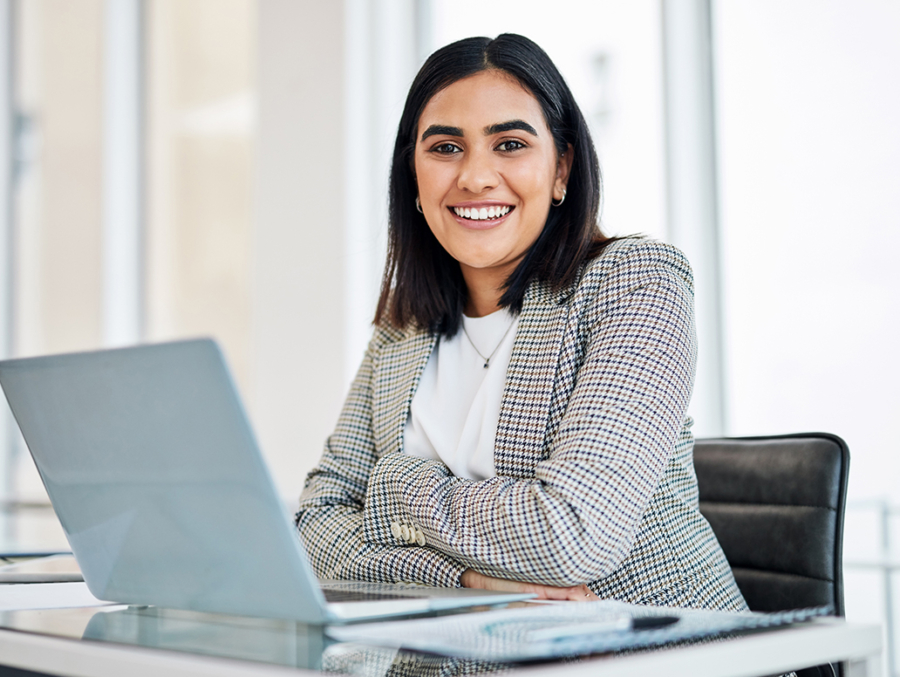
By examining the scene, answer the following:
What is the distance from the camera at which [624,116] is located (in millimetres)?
2844

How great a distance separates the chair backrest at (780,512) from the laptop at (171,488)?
58cm

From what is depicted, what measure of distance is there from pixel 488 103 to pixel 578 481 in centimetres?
63

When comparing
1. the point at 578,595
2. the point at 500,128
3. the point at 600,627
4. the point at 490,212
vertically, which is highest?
the point at 500,128

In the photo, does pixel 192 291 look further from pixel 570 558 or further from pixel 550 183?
pixel 570 558

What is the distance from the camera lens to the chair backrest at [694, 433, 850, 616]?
1225mm

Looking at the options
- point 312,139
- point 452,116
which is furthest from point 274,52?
point 452,116

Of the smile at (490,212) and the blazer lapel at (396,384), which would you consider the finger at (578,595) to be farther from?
the smile at (490,212)

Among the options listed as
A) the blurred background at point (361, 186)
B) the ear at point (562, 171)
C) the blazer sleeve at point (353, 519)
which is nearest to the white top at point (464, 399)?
the blazer sleeve at point (353, 519)

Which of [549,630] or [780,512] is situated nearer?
[549,630]

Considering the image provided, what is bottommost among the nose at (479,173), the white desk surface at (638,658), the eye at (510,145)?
the white desk surface at (638,658)

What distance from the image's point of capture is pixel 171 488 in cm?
73

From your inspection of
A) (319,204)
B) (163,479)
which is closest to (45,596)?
(163,479)

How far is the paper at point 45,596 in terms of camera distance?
0.91m

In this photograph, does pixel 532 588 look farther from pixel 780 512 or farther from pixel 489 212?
pixel 489 212
